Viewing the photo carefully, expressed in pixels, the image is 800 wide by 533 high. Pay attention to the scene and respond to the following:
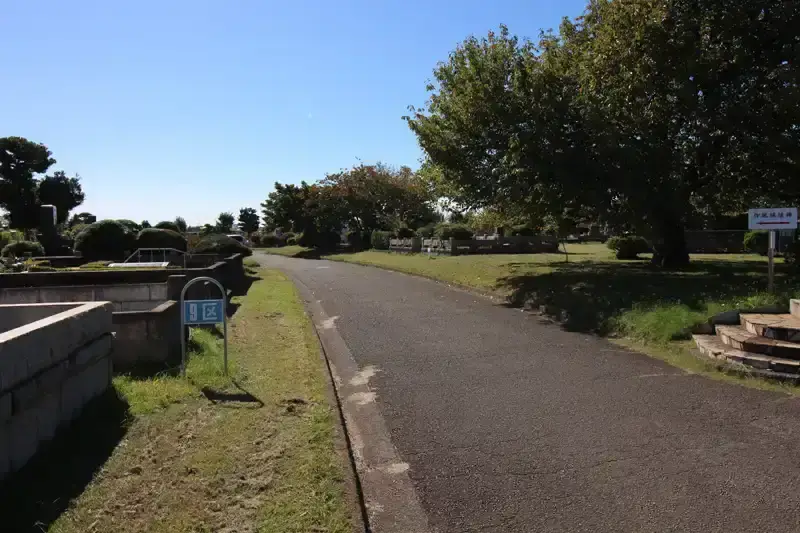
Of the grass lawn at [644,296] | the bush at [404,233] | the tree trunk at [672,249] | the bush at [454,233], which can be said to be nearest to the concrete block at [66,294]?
the grass lawn at [644,296]

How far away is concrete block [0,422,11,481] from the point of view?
157 inches

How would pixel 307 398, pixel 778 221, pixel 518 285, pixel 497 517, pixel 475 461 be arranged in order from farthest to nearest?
pixel 518 285 < pixel 778 221 < pixel 307 398 < pixel 475 461 < pixel 497 517

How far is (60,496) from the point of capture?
392 cm

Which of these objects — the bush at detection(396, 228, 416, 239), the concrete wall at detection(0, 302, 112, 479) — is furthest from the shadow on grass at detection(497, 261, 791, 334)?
the bush at detection(396, 228, 416, 239)

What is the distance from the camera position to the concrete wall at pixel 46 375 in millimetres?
4121

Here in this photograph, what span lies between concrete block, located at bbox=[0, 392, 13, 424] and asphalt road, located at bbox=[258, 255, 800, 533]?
112 inches

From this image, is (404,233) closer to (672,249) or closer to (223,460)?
(672,249)

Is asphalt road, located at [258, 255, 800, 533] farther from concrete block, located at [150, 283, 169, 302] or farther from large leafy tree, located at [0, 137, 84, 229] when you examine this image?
large leafy tree, located at [0, 137, 84, 229]

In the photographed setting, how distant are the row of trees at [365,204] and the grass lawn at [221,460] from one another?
3904cm

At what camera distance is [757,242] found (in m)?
26.1

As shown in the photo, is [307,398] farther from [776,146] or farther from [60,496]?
[776,146]

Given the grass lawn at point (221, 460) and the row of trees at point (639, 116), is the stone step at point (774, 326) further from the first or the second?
the grass lawn at point (221, 460)

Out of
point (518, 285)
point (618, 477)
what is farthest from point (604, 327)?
point (618, 477)

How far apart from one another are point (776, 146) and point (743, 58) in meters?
1.95
